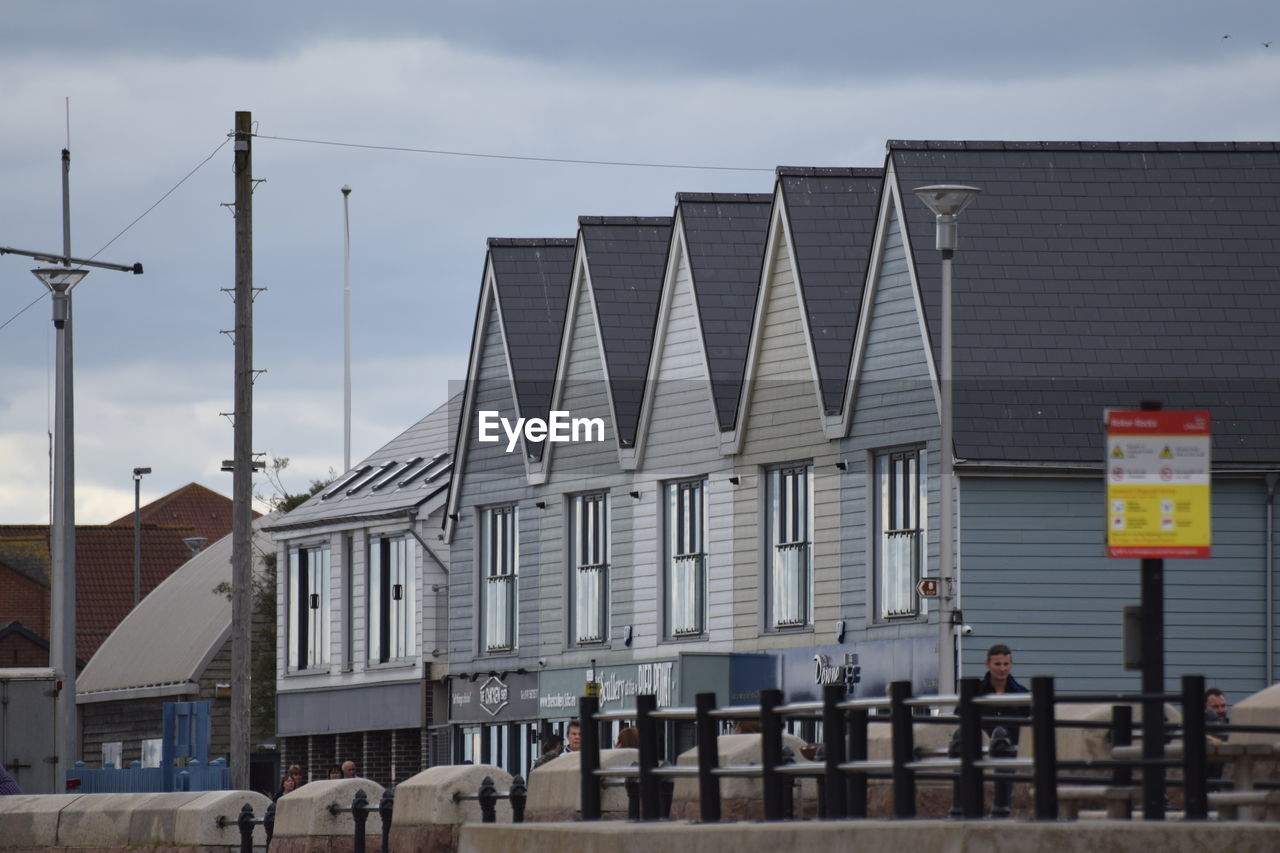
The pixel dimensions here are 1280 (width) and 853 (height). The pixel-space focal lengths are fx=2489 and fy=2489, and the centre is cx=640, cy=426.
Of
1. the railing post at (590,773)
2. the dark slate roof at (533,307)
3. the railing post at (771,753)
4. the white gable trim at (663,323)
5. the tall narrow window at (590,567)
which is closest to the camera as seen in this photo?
the railing post at (771,753)

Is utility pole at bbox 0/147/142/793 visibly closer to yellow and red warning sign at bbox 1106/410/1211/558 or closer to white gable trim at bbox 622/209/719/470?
white gable trim at bbox 622/209/719/470

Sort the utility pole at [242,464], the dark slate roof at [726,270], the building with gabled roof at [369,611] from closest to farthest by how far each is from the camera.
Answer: the utility pole at [242,464]
the dark slate roof at [726,270]
the building with gabled roof at [369,611]

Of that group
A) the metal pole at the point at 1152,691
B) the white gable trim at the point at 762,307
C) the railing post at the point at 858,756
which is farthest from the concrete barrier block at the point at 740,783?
the white gable trim at the point at 762,307

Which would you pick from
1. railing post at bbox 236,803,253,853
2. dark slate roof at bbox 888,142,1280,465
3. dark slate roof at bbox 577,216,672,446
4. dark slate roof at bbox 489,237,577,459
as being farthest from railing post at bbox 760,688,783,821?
dark slate roof at bbox 489,237,577,459

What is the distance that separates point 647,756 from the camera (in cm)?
1409

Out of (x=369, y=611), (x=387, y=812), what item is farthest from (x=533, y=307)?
(x=387, y=812)

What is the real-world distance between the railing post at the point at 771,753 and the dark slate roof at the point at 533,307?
2560 centimetres

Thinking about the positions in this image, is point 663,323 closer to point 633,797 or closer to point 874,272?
point 874,272

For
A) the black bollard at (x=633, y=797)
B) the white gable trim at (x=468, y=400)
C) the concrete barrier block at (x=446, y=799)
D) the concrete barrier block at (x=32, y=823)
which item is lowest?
the concrete barrier block at (x=32, y=823)

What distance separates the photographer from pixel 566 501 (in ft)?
125

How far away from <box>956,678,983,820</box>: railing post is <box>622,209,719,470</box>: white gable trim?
23.8 m

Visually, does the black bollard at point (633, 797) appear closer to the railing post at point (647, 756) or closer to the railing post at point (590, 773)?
the railing post at point (590, 773)

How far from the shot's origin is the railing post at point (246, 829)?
20344mm

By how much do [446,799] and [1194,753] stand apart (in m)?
8.41
